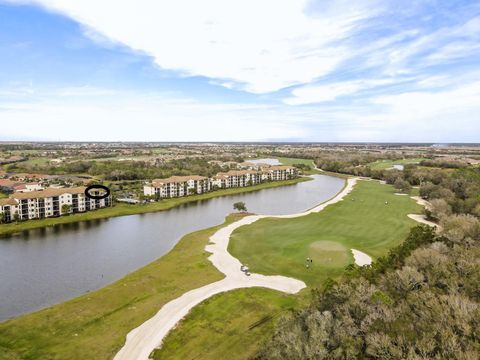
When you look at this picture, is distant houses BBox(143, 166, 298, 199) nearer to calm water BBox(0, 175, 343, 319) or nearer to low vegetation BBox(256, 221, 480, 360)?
calm water BBox(0, 175, 343, 319)

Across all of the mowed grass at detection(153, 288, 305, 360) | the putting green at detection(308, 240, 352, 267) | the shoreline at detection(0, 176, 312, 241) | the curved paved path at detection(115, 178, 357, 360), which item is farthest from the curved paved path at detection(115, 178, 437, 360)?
the shoreline at detection(0, 176, 312, 241)

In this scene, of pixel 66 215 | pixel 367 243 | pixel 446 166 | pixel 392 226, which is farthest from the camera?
pixel 446 166

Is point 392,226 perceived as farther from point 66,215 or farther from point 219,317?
point 66,215

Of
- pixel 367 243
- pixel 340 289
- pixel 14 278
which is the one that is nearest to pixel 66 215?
pixel 14 278

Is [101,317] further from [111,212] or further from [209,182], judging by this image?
[209,182]

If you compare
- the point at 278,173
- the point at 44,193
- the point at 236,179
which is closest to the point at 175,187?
the point at 236,179

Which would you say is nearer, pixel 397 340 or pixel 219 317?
pixel 397 340

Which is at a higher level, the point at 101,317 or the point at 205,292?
the point at 205,292

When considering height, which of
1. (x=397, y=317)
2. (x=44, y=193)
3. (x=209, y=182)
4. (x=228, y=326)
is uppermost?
(x=397, y=317)
